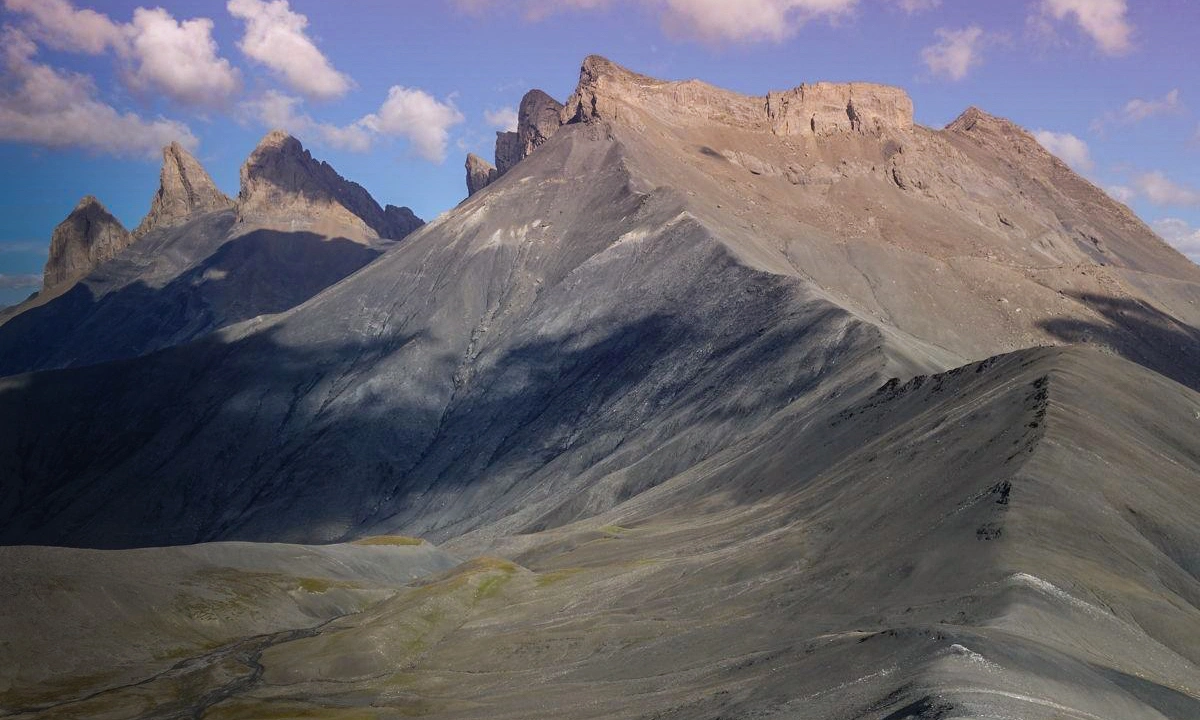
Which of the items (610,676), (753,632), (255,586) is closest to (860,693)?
(753,632)

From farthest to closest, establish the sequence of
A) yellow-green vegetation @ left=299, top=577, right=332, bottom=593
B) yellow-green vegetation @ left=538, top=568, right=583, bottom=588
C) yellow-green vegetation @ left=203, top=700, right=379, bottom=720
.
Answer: yellow-green vegetation @ left=299, top=577, right=332, bottom=593
yellow-green vegetation @ left=538, top=568, right=583, bottom=588
yellow-green vegetation @ left=203, top=700, right=379, bottom=720

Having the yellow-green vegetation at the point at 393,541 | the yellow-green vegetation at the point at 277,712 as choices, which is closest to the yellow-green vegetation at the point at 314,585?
the yellow-green vegetation at the point at 393,541

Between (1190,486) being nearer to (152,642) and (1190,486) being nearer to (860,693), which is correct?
(860,693)

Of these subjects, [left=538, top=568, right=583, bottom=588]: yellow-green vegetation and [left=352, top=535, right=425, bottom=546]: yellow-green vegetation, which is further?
[left=352, top=535, right=425, bottom=546]: yellow-green vegetation

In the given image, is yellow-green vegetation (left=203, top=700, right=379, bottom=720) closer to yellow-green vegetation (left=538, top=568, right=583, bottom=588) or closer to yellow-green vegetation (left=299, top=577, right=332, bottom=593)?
yellow-green vegetation (left=538, top=568, right=583, bottom=588)

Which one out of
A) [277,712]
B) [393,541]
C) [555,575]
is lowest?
[277,712]

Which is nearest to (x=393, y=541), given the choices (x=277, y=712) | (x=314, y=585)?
(x=314, y=585)

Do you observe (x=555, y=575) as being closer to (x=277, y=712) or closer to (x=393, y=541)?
(x=277, y=712)

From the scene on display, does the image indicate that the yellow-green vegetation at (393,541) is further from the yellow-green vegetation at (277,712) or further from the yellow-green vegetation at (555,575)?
the yellow-green vegetation at (277,712)

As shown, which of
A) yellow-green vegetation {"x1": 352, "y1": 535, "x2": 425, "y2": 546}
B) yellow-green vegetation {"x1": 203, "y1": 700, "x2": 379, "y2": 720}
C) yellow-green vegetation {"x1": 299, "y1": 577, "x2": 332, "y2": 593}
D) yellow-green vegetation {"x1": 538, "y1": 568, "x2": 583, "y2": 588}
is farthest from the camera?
yellow-green vegetation {"x1": 352, "y1": 535, "x2": 425, "y2": 546}

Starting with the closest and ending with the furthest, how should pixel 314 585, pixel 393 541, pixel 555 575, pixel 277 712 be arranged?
pixel 277 712 < pixel 555 575 < pixel 314 585 < pixel 393 541

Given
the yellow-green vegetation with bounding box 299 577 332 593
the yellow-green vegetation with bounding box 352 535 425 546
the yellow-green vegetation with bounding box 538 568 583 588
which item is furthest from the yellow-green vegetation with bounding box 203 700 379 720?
the yellow-green vegetation with bounding box 352 535 425 546
